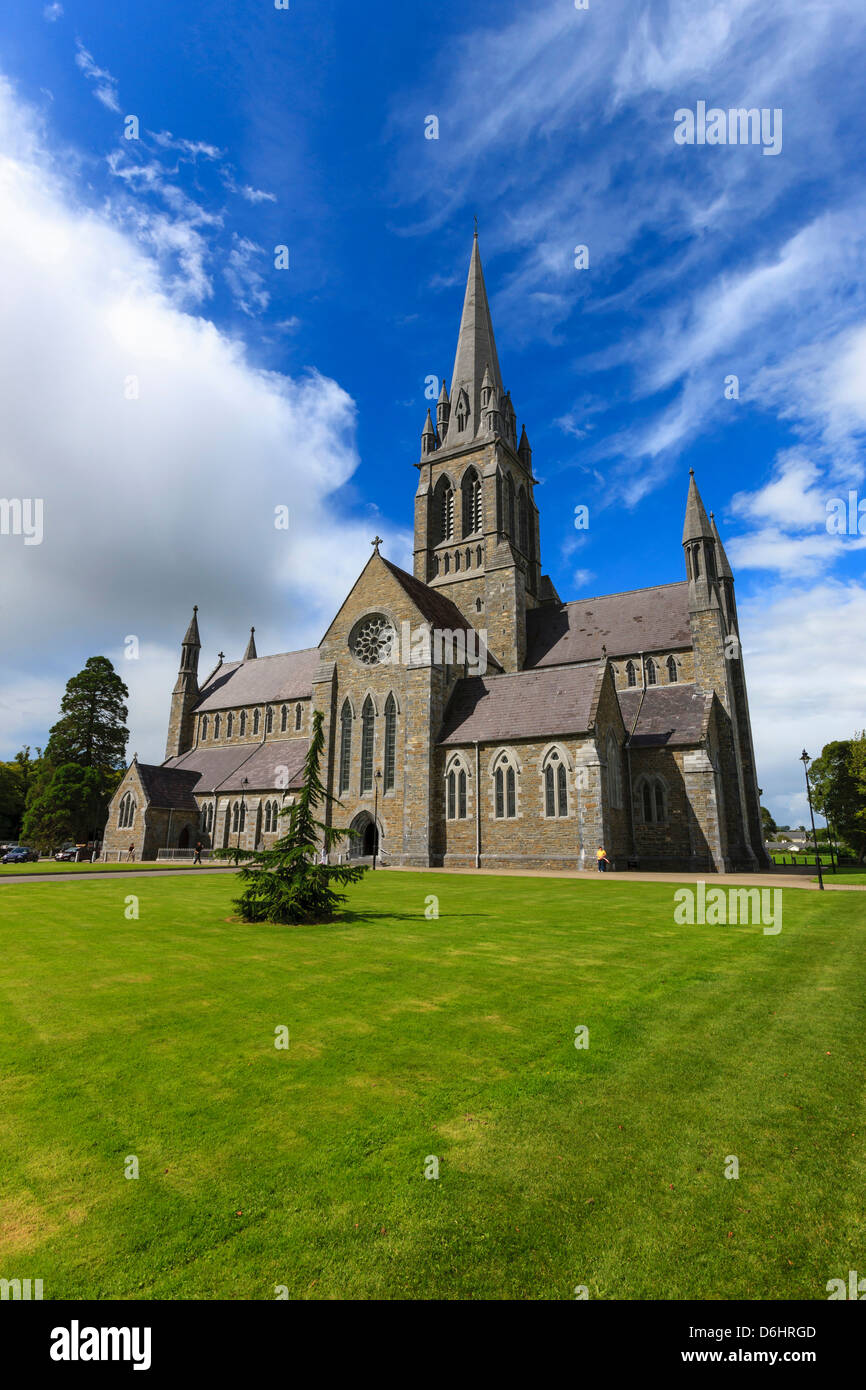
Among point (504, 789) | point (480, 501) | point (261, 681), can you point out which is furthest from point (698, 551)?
Result: point (261, 681)

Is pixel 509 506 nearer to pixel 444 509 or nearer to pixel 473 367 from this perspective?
pixel 444 509

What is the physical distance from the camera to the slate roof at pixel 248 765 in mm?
43906

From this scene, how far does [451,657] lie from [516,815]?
34.8ft

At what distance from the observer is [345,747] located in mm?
37250

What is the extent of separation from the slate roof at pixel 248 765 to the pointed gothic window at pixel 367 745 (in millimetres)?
6450

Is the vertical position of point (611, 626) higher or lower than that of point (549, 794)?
higher

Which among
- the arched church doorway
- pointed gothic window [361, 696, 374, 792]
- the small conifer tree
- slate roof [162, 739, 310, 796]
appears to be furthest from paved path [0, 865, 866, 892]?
slate roof [162, 739, 310, 796]

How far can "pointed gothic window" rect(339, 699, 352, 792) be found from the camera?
36.8 m

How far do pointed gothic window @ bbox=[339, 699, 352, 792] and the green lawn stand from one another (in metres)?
26.8

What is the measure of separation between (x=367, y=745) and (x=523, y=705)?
944cm

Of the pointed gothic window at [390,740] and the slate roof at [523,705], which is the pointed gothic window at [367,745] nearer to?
the pointed gothic window at [390,740]

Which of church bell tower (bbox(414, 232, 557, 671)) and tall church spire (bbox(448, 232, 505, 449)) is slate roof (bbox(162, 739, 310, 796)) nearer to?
church bell tower (bbox(414, 232, 557, 671))
